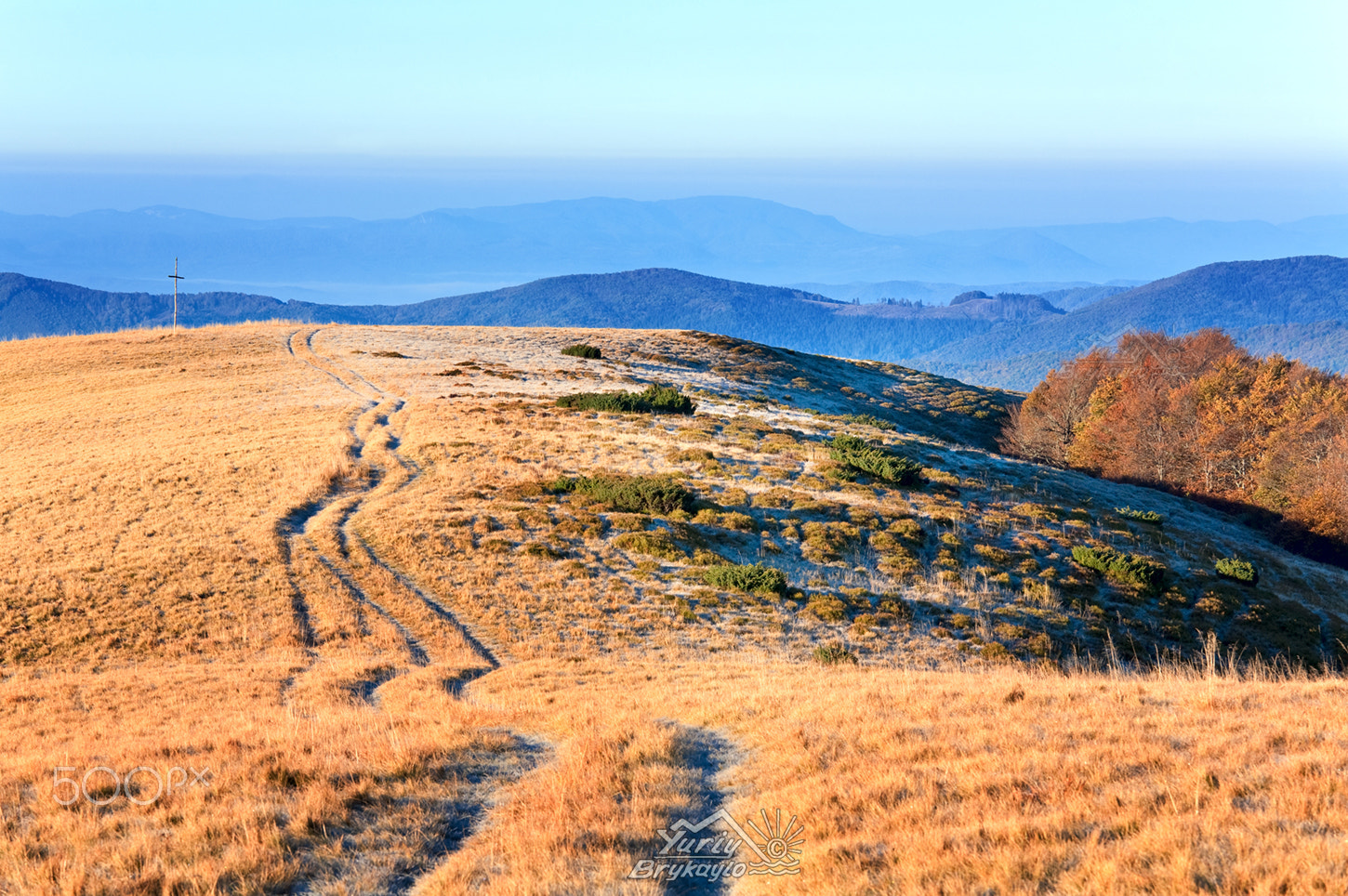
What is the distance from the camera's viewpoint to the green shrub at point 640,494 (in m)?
27.1

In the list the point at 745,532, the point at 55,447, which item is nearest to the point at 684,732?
the point at 745,532

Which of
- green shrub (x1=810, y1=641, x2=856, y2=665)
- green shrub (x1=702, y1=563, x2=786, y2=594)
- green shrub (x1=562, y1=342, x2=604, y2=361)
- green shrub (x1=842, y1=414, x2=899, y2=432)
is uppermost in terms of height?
green shrub (x1=562, y1=342, x2=604, y2=361)

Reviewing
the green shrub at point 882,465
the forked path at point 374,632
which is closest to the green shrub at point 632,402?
the forked path at point 374,632

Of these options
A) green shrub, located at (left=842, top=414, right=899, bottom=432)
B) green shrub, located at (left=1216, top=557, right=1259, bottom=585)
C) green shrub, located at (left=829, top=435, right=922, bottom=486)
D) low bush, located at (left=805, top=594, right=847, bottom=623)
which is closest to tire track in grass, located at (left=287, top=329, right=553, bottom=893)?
low bush, located at (left=805, top=594, right=847, bottom=623)

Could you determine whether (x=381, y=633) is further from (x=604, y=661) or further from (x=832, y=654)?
(x=832, y=654)

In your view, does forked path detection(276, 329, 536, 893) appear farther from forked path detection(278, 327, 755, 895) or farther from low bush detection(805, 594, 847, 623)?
low bush detection(805, 594, 847, 623)

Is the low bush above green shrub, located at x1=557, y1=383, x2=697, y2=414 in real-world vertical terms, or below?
below

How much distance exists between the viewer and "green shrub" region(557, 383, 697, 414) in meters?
42.3

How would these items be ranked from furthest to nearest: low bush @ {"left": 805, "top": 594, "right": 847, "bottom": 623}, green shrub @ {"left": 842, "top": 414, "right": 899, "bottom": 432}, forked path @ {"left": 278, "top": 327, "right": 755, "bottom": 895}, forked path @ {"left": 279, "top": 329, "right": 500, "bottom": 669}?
green shrub @ {"left": 842, "top": 414, "right": 899, "bottom": 432}
low bush @ {"left": 805, "top": 594, "right": 847, "bottom": 623}
forked path @ {"left": 279, "top": 329, "right": 500, "bottom": 669}
forked path @ {"left": 278, "top": 327, "right": 755, "bottom": 895}

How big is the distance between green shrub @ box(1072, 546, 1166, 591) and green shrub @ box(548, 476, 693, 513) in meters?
12.6

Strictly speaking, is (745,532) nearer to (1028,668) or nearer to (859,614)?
(859,614)

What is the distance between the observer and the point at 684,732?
36.2ft

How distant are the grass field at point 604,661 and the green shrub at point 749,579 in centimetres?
18

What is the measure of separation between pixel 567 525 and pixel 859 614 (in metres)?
9.34
